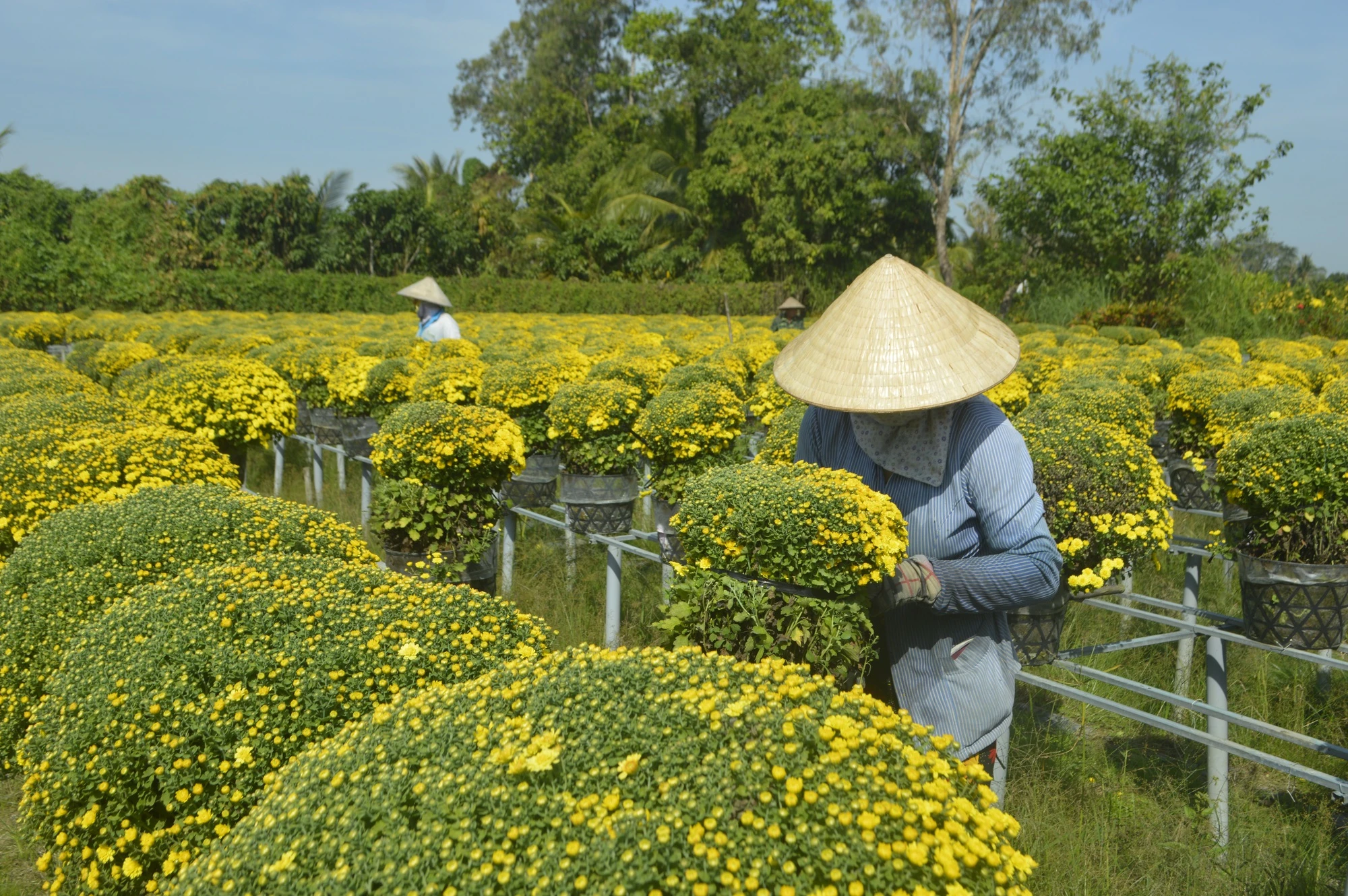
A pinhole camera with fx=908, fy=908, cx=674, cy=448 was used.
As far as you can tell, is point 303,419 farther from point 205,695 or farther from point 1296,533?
point 1296,533

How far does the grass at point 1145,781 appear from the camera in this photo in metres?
3.03

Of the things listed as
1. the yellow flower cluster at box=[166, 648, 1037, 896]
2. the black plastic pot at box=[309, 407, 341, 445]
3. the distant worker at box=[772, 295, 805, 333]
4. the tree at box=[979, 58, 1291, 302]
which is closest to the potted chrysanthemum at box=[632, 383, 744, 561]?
the yellow flower cluster at box=[166, 648, 1037, 896]

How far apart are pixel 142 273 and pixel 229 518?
26.9 meters

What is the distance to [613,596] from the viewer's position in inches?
202

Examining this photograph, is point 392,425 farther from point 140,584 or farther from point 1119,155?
point 1119,155

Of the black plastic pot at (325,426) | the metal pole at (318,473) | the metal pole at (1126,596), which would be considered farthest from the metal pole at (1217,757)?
the black plastic pot at (325,426)

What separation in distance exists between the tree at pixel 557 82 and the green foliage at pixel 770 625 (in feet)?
Result: 162

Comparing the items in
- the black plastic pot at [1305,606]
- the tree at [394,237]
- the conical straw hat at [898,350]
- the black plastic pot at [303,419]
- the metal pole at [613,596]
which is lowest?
the metal pole at [613,596]

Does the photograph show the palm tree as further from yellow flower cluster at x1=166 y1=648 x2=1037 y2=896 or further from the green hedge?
yellow flower cluster at x1=166 y1=648 x2=1037 y2=896

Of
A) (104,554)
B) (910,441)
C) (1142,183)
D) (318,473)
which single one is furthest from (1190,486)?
(1142,183)

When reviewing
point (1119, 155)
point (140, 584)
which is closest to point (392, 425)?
point (140, 584)

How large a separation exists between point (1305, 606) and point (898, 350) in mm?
2253

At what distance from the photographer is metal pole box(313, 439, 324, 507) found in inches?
337

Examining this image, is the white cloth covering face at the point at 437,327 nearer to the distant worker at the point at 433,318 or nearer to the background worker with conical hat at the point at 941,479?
the distant worker at the point at 433,318
